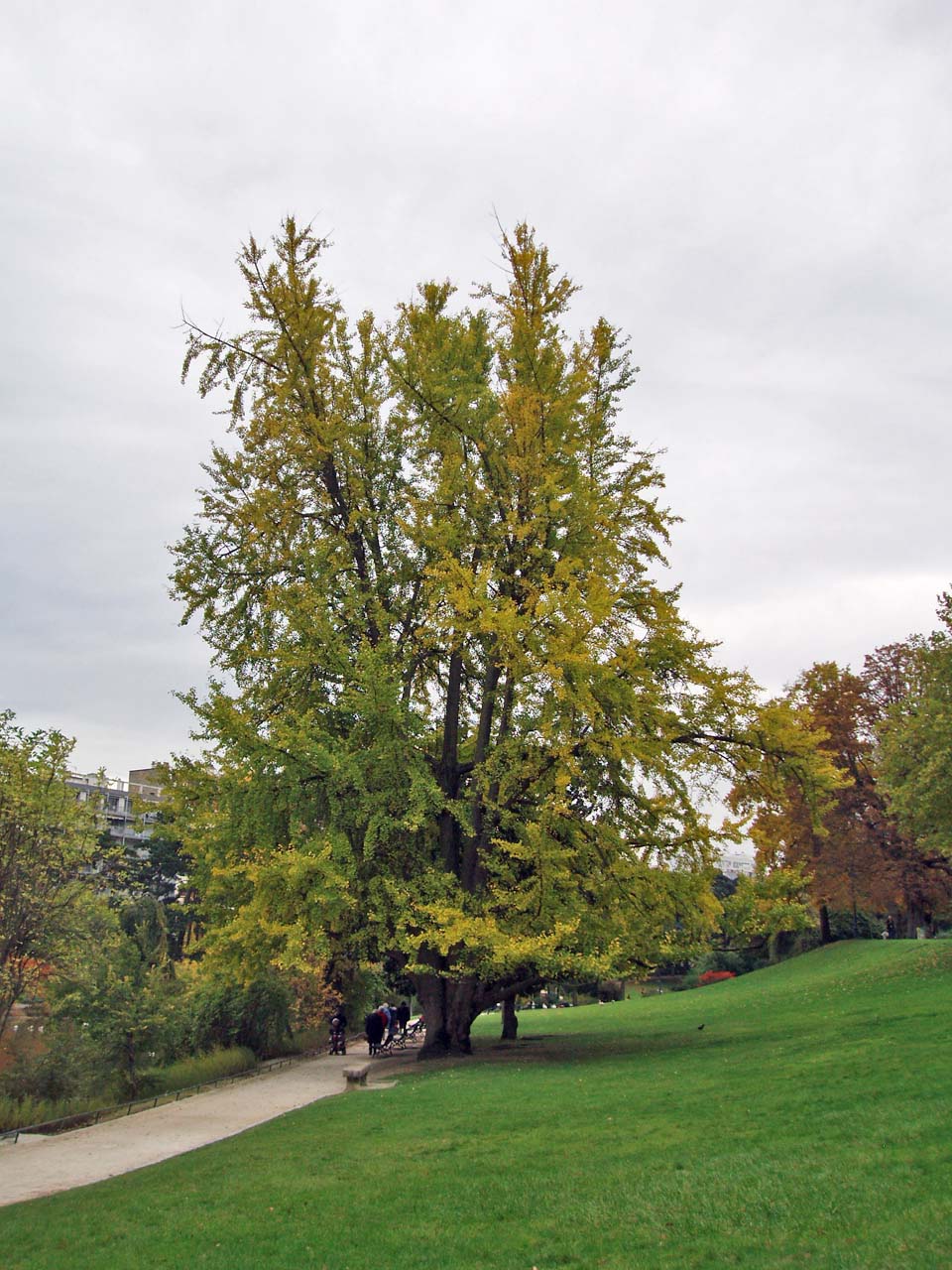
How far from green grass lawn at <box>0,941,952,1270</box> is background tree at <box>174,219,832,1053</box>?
3254mm

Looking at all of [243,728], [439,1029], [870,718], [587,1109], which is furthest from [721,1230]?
[870,718]

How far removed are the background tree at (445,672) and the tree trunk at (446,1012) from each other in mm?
58

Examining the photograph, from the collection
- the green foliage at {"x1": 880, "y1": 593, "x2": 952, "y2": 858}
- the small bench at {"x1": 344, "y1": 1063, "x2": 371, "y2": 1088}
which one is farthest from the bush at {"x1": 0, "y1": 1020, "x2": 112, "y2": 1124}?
the green foliage at {"x1": 880, "y1": 593, "x2": 952, "y2": 858}

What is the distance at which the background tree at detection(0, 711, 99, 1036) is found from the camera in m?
16.2

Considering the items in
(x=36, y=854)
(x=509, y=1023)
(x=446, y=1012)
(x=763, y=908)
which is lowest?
(x=509, y=1023)

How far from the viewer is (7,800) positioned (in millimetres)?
16406

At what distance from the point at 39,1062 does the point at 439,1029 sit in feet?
25.4

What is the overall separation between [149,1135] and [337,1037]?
12257mm

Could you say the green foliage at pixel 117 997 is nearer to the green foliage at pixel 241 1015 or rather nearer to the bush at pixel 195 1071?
the bush at pixel 195 1071

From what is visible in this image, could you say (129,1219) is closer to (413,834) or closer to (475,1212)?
(475,1212)

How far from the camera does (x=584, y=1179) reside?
8.12 m

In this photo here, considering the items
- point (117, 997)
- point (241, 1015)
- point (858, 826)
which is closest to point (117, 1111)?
point (117, 997)

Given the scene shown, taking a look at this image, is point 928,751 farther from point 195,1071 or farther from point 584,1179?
point 195,1071

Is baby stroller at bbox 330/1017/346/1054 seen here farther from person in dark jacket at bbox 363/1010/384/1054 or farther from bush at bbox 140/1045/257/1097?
bush at bbox 140/1045/257/1097
